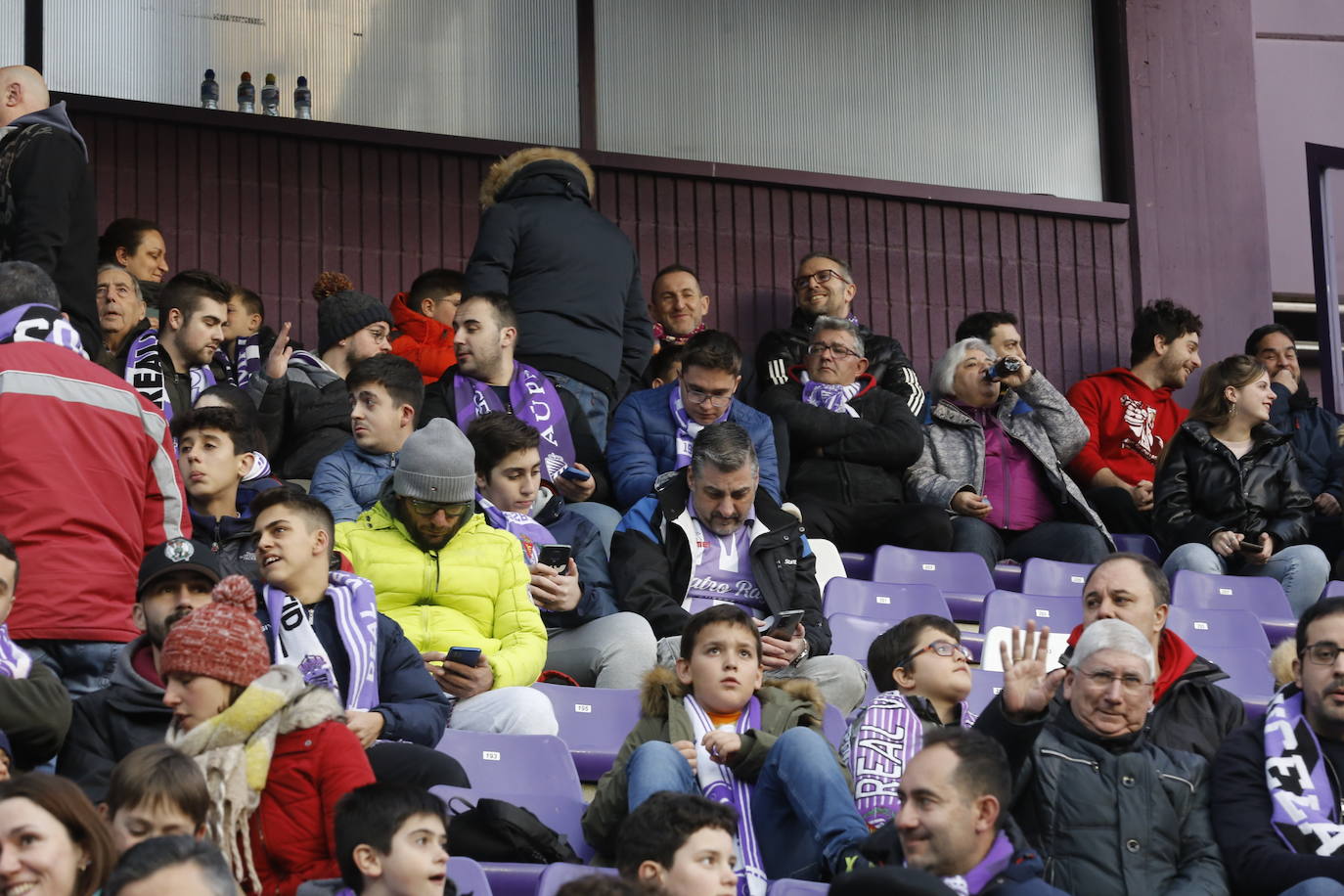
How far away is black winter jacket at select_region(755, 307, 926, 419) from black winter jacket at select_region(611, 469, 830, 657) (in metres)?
1.83

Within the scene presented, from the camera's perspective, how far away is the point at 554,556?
18.9 feet

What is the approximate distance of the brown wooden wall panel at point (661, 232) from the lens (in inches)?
334

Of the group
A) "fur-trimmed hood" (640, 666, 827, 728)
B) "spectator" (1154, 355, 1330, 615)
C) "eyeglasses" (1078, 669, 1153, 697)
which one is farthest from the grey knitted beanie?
"spectator" (1154, 355, 1330, 615)

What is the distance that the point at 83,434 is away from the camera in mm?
4816

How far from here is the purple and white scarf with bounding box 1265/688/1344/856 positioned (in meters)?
4.35

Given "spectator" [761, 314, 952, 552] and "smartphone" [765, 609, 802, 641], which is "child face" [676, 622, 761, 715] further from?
"spectator" [761, 314, 952, 552]

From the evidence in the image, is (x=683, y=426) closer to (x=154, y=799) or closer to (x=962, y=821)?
(x=962, y=821)

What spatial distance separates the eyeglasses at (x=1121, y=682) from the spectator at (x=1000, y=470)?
9.50 feet

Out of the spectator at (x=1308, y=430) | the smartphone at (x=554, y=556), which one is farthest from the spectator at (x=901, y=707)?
the spectator at (x=1308, y=430)

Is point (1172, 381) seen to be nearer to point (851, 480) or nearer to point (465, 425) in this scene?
point (851, 480)

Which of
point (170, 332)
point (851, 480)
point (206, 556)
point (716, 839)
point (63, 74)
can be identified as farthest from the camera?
point (63, 74)

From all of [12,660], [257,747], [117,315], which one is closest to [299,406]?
[117,315]

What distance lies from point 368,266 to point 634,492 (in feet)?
7.75

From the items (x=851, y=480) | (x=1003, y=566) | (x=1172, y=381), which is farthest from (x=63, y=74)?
(x=1172, y=381)
